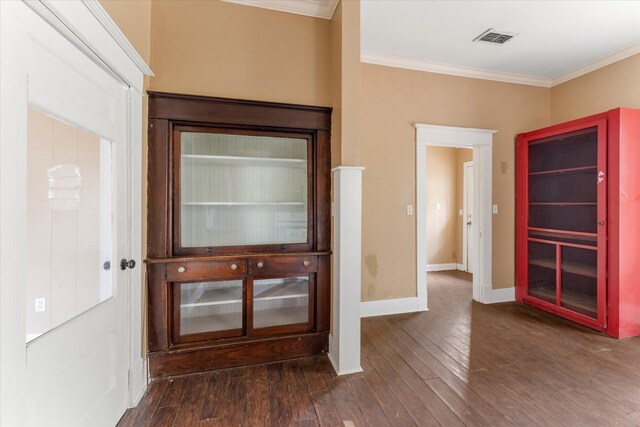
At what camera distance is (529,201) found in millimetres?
3779

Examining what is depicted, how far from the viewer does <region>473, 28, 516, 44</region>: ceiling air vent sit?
9.62 feet

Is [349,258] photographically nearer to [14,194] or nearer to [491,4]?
[14,194]

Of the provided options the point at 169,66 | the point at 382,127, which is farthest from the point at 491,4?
the point at 169,66

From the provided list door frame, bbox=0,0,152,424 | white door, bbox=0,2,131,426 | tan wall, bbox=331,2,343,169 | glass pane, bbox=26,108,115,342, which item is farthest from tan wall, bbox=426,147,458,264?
door frame, bbox=0,0,152,424

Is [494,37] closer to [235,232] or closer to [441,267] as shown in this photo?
[235,232]

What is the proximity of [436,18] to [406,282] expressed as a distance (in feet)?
9.07

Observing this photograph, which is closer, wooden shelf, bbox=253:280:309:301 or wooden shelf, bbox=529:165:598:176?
wooden shelf, bbox=253:280:309:301

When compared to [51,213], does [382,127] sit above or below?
above

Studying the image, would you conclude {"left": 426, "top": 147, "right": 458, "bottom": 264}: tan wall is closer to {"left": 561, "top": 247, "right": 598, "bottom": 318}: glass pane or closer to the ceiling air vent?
{"left": 561, "top": 247, "right": 598, "bottom": 318}: glass pane

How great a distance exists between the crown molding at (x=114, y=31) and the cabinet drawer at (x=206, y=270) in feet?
4.60

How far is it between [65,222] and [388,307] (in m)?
3.07

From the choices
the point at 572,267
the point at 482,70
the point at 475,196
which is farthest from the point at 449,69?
the point at 572,267

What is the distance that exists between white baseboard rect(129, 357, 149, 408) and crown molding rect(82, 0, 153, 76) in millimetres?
2002

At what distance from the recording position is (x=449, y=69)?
3615 millimetres
